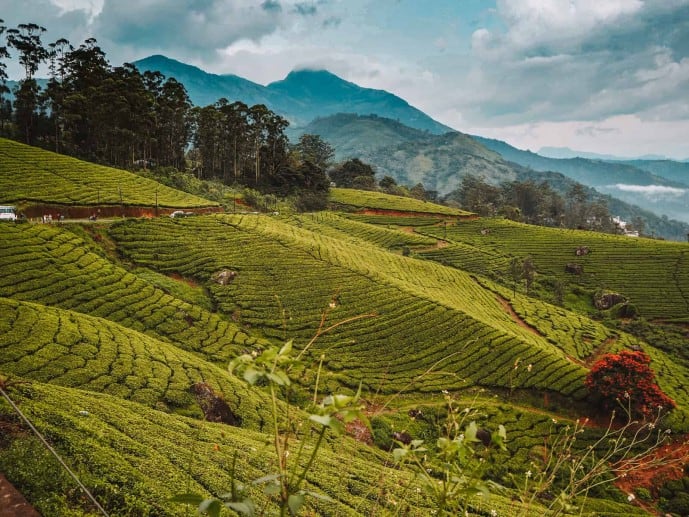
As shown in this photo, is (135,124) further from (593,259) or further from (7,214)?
(593,259)

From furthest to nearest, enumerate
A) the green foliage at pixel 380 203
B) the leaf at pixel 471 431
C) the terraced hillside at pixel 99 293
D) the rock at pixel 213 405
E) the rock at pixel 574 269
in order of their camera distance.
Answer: the green foliage at pixel 380 203 → the rock at pixel 574 269 → the terraced hillside at pixel 99 293 → the rock at pixel 213 405 → the leaf at pixel 471 431

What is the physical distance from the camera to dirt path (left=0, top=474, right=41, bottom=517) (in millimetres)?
4691

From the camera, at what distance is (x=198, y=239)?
37.8 metres

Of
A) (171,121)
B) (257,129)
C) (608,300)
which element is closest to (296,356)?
(608,300)

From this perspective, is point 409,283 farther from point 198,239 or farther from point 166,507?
point 166,507

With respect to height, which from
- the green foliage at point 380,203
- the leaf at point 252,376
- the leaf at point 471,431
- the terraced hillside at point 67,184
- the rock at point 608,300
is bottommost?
the rock at point 608,300

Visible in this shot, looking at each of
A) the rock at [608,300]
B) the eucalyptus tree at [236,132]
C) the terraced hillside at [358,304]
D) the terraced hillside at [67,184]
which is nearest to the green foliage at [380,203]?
the eucalyptus tree at [236,132]

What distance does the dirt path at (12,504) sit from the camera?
4691 millimetres

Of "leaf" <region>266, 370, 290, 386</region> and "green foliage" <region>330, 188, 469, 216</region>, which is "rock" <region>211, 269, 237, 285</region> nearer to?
"leaf" <region>266, 370, 290, 386</region>

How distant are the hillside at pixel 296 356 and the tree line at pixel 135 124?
13.4 m

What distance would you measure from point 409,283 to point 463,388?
1484 centimetres

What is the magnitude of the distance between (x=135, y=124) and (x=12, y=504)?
62694 millimetres

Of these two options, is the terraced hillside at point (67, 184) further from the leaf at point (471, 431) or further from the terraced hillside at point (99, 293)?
the leaf at point (471, 431)

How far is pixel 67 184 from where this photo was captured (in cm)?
3956
